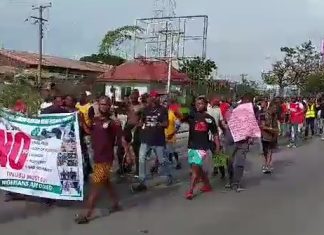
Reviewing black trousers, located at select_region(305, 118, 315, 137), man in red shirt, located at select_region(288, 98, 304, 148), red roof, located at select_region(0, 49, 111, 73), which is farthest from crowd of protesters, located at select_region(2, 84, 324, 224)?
red roof, located at select_region(0, 49, 111, 73)

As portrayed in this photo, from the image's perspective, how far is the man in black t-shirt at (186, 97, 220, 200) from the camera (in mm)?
8805

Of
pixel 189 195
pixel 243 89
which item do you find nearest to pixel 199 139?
pixel 189 195

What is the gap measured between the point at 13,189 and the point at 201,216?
246 cm

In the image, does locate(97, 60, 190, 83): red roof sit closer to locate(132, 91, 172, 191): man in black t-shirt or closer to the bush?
the bush

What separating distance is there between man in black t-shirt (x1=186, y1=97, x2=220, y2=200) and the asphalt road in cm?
42

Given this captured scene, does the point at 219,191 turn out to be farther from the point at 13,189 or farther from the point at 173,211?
the point at 13,189

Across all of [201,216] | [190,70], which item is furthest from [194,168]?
[190,70]

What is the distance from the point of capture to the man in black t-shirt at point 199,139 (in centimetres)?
880

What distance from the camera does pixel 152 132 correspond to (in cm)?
940

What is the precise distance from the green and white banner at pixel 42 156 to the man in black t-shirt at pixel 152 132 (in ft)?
6.51

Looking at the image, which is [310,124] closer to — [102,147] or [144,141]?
[144,141]

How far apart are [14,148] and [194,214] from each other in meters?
2.49

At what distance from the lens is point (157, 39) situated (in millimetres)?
28250

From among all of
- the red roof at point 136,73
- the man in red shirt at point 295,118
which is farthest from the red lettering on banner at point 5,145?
the red roof at point 136,73
